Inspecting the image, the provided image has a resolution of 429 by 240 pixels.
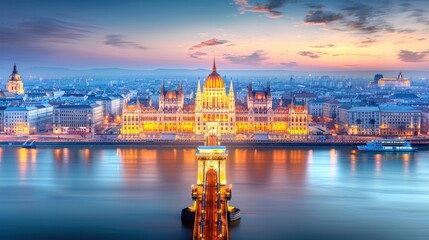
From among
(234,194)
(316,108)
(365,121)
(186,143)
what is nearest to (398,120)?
(365,121)

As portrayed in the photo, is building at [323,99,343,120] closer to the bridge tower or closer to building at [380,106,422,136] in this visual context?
building at [380,106,422,136]

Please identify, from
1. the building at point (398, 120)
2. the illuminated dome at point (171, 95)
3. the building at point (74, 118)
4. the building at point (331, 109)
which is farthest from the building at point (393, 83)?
the building at point (74, 118)

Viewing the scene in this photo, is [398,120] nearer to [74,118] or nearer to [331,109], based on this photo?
[331,109]

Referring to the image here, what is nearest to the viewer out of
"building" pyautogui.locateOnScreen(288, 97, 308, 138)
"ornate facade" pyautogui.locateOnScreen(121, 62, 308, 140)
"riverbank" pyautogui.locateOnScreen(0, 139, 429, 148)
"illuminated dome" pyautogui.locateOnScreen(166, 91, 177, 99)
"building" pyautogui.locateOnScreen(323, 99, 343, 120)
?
"riverbank" pyautogui.locateOnScreen(0, 139, 429, 148)

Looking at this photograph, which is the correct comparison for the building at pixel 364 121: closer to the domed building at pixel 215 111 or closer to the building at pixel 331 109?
the building at pixel 331 109

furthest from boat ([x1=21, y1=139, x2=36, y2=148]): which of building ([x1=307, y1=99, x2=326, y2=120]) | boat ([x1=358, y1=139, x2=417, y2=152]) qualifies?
building ([x1=307, y1=99, x2=326, y2=120])

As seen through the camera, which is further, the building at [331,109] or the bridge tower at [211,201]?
the building at [331,109]

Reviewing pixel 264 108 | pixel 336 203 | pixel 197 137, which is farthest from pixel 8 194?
pixel 264 108
